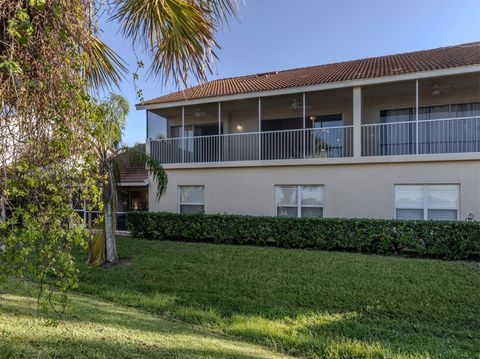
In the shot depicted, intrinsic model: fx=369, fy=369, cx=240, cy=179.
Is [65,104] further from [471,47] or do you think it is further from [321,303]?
[471,47]

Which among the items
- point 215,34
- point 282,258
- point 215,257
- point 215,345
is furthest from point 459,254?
point 215,34

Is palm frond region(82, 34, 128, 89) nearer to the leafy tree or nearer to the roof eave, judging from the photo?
the leafy tree

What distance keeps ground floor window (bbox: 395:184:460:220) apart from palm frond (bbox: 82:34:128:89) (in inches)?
446

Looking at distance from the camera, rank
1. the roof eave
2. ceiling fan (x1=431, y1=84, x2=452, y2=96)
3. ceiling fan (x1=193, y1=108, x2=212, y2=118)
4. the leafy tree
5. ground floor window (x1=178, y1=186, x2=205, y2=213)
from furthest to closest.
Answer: ceiling fan (x1=193, y1=108, x2=212, y2=118) < ground floor window (x1=178, y1=186, x2=205, y2=213) < ceiling fan (x1=431, y1=84, x2=452, y2=96) < the roof eave < the leafy tree

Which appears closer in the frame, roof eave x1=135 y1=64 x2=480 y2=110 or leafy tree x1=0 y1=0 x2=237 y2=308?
leafy tree x1=0 y1=0 x2=237 y2=308

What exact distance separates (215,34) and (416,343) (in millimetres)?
5226

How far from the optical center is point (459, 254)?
408 inches

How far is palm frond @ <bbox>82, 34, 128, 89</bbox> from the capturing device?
3.85 m

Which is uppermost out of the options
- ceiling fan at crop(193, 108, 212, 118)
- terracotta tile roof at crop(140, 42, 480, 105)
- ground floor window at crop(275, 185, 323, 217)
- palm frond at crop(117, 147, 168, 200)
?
terracotta tile roof at crop(140, 42, 480, 105)

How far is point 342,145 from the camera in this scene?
1436 cm

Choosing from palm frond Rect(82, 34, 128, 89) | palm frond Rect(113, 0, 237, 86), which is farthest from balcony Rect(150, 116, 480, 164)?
palm frond Rect(82, 34, 128, 89)

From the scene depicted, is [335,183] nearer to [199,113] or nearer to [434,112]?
[434,112]

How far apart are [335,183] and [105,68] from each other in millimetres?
11044

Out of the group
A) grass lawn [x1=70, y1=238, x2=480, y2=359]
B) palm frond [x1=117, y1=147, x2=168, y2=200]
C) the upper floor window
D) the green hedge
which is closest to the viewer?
grass lawn [x1=70, y1=238, x2=480, y2=359]
